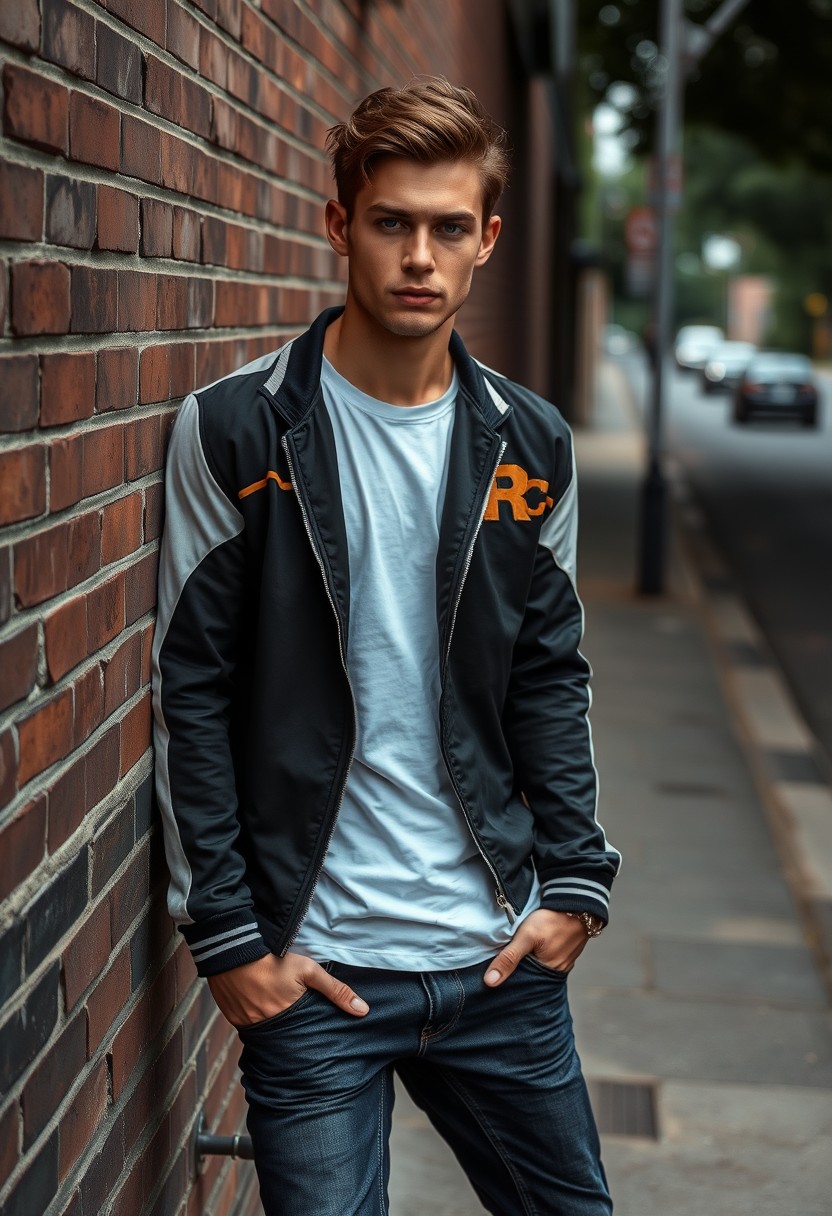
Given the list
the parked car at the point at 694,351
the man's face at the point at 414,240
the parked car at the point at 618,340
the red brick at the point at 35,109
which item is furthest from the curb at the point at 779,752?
the parked car at the point at 618,340

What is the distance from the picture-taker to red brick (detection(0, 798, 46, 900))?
5.04 ft

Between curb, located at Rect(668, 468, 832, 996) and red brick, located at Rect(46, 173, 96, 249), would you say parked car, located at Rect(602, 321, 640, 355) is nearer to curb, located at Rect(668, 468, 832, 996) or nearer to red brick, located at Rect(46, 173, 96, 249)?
curb, located at Rect(668, 468, 832, 996)

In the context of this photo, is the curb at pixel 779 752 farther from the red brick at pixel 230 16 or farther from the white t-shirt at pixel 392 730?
the red brick at pixel 230 16

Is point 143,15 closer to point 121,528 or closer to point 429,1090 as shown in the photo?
point 121,528

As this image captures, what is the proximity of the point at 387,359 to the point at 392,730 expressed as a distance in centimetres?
51

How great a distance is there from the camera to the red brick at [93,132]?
1.68m

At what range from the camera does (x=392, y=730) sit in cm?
226

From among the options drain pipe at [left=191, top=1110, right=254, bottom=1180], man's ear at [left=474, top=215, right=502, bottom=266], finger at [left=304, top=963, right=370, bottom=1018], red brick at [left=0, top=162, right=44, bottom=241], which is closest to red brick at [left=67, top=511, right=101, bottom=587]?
red brick at [left=0, top=162, right=44, bottom=241]

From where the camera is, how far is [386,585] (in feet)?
7.34

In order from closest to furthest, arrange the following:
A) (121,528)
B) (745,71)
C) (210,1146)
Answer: (121,528)
(210,1146)
(745,71)

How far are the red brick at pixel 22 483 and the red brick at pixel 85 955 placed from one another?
0.51m

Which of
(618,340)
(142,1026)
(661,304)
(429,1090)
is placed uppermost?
(661,304)

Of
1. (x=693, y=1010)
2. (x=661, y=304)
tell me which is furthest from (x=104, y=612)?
(x=661, y=304)

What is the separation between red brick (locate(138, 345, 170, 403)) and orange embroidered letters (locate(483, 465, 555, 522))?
1.54ft
